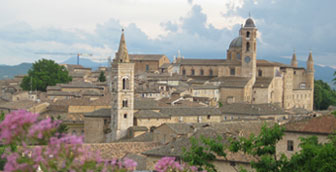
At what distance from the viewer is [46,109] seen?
63.5m

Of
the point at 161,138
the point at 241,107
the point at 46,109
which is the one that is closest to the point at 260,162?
the point at 161,138

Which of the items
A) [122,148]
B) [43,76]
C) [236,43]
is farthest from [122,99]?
[236,43]

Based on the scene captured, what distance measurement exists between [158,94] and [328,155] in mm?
59955

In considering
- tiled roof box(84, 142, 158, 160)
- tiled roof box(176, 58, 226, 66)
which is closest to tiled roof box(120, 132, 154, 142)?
tiled roof box(84, 142, 158, 160)

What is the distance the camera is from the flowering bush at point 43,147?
7.91 meters

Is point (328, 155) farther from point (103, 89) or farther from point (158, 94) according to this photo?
point (103, 89)

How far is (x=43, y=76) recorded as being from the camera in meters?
98.3

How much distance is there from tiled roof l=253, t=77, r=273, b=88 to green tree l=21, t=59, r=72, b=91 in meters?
32.0

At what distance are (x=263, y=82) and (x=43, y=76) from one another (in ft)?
121

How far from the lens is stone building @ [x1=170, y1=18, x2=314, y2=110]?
95.4 meters

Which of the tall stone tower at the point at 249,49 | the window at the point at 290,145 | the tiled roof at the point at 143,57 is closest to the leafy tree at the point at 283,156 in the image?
the window at the point at 290,145

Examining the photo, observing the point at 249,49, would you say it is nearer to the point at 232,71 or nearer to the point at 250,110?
the point at 232,71

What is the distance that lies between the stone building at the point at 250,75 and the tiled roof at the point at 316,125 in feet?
218

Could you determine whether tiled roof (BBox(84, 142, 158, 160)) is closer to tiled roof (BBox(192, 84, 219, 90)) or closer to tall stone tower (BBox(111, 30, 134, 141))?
tall stone tower (BBox(111, 30, 134, 141))
